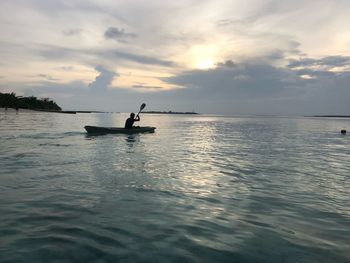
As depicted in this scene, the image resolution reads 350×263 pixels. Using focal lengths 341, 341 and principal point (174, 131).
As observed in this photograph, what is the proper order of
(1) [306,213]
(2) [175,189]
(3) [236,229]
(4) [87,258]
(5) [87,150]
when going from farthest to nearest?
1. (5) [87,150]
2. (2) [175,189]
3. (1) [306,213]
4. (3) [236,229]
5. (4) [87,258]

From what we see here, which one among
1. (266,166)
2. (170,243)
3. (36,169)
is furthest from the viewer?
(266,166)

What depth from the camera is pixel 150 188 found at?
471 inches

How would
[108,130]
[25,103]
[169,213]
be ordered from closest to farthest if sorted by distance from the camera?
[169,213] < [108,130] < [25,103]

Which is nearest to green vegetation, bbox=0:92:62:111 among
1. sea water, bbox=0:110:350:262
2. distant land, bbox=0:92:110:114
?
distant land, bbox=0:92:110:114

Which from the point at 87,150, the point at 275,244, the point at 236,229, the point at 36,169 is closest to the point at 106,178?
the point at 36,169

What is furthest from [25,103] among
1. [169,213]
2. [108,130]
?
[169,213]

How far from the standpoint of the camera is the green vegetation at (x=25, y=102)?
11912cm

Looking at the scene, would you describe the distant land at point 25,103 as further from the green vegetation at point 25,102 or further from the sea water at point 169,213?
the sea water at point 169,213

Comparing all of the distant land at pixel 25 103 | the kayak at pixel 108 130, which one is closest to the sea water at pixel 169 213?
the kayak at pixel 108 130

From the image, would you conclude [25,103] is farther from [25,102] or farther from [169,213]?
[169,213]

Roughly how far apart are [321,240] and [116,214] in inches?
192

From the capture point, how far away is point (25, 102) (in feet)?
454

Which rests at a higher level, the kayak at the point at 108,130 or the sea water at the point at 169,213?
the kayak at the point at 108,130

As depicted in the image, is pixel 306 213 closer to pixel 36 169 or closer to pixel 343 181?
pixel 343 181
